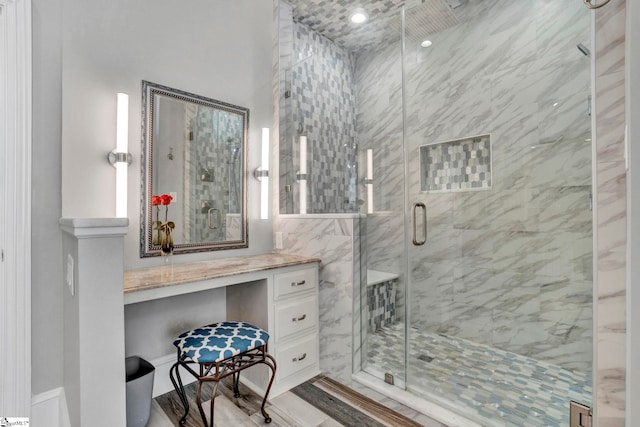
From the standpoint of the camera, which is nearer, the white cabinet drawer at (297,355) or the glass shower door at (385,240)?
the white cabinet drawer at (297,355)

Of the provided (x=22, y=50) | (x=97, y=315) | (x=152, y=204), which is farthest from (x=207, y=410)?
(x=22, y=50)

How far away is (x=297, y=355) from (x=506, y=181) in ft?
5.82

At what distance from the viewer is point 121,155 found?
1761 mm

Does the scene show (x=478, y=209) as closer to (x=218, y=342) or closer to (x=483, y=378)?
(x=483, y=378)

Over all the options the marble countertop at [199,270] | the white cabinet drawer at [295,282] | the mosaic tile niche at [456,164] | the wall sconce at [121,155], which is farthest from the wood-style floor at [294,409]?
the mosaic tile niche at [456,164]

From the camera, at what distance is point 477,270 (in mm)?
2184

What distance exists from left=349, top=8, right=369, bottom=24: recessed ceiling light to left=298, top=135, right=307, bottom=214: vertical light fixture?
1202 mm

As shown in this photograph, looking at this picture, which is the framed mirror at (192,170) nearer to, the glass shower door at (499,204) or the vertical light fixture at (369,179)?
the vertical light fixture at (369,179)

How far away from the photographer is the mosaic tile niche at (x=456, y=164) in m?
2.15

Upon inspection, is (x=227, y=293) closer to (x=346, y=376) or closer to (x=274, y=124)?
(x=346, y=376)

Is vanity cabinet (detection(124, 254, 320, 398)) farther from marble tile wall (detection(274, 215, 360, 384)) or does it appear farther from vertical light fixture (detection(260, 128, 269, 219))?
vertical light fixture (detection(260, 128, 269, 219))

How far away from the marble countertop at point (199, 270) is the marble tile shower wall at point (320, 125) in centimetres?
59

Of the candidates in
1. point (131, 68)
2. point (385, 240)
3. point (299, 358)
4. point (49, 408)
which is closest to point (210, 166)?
point (131, 68)

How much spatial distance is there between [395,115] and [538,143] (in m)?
0.94
